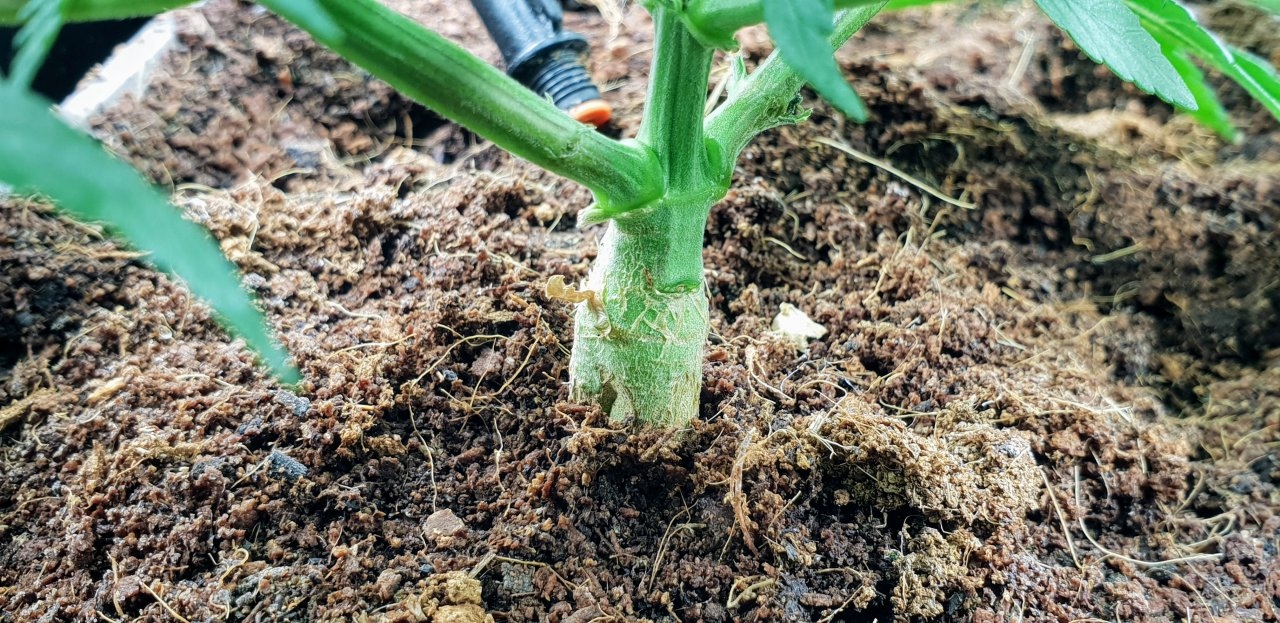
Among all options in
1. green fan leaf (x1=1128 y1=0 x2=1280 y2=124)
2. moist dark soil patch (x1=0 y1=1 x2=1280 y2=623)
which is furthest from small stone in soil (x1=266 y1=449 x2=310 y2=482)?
green fan leaf (x1=1128 y1=0 x2=1280 y2=124)

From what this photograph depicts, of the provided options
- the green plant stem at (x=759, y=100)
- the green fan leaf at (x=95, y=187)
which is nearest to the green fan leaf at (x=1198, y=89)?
the green plant stem at (x=759, y=100)

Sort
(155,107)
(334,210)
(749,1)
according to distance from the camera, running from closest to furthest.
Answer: (749,1) → (334,210) → (155,107)

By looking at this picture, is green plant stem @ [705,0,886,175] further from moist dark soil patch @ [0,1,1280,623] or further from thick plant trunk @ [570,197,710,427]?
moist dark soil patch @ [0,1,1280,623]

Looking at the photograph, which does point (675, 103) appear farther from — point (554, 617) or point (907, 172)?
point (907, 172)

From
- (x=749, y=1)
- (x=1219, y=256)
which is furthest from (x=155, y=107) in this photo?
(x=1219, y=256)

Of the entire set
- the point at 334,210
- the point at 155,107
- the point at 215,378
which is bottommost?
the point at 215,378

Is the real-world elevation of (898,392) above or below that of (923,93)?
below

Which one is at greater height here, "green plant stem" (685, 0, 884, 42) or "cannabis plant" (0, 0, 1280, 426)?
"green plant stem" (685, 0, 884, 42)
